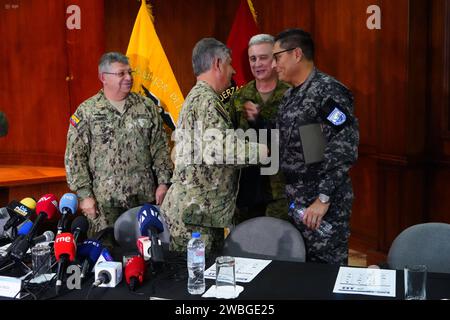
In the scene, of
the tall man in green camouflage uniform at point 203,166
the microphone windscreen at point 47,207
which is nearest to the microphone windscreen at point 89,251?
the microphone windscreen at point 47,207

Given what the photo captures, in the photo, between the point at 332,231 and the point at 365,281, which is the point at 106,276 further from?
the point at 332,231

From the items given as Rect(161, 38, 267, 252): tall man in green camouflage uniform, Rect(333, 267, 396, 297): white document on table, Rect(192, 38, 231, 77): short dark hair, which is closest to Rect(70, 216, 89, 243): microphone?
Rect(161, 38, 267, 252): tall man in green camouflage uniform

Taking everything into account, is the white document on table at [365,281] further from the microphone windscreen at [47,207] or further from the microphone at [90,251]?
the microphone windscreen at [47,207]

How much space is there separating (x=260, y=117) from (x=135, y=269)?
4.85 feet

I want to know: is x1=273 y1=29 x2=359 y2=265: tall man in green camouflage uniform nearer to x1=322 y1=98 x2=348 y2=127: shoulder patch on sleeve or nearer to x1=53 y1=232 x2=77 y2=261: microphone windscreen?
x1=322 y1=98 x2=348 y2=127: shoulder patch on sleeve

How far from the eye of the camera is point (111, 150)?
12.0 feet

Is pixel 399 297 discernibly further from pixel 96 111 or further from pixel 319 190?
pixel 96 111

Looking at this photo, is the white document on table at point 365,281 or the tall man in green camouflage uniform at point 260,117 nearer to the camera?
the white document on table at point 365,281

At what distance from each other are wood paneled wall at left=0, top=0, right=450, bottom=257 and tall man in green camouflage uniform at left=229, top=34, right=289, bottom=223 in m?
1.39

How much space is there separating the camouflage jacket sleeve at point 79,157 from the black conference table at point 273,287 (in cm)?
139

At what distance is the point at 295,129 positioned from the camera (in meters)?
3.03

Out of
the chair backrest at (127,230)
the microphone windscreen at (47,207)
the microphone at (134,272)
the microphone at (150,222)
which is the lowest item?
Result: the chair backrest at (127,230)

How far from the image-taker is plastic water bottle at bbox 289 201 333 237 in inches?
118

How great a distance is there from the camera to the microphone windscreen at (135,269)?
220 centimetres
